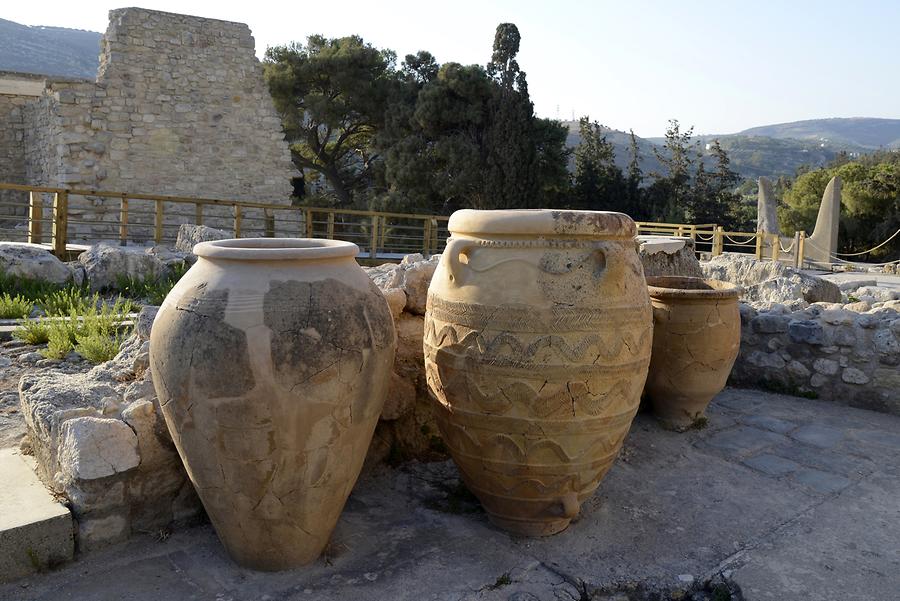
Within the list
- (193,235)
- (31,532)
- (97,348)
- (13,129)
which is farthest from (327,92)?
(31,532)

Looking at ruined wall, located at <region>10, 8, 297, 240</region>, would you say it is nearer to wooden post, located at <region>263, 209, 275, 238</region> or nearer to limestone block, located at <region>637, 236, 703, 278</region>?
wooden post, located at <region>263, 209, 275, 238</region>

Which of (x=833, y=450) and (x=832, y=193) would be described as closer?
(x=833, y=450)

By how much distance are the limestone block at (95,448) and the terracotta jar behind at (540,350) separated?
110cm

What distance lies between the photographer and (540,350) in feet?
7.32

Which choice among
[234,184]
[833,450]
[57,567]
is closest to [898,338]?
[833,450]

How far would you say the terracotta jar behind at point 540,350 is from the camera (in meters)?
2.24

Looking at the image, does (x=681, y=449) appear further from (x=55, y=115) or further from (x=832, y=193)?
(x=832, y=193)

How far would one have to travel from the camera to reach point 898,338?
13.8ft

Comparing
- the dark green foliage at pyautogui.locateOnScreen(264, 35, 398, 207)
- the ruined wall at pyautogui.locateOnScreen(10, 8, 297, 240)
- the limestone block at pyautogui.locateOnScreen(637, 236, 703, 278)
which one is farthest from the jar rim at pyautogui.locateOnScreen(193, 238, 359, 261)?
the dark green foliage at pyautogui.locateOnScreen(264, 35, 398, 207)

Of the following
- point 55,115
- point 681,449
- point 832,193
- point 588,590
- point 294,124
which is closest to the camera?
point 588,590

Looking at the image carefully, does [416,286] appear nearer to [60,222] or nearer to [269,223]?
[60,222]

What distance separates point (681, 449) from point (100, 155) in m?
12.1

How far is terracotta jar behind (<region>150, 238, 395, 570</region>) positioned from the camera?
1.96 meters

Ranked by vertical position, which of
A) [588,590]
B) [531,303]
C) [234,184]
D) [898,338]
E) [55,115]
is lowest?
[588,590]
